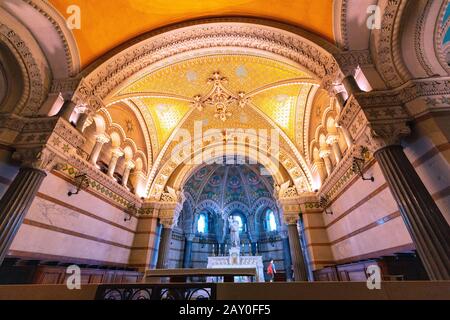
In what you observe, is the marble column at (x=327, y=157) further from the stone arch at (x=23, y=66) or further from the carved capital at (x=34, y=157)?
the stone arch at (x=23, y=66)

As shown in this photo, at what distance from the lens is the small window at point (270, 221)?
17597 millimetres

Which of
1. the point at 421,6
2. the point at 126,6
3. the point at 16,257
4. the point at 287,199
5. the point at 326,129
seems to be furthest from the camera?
the point at 287,199

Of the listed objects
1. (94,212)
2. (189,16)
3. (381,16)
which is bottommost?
(94,212)

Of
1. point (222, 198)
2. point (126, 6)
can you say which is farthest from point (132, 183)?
point (222, 198)

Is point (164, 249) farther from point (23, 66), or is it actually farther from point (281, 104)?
point (281, 104)

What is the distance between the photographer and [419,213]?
2555mm

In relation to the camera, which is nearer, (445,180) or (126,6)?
(445,180)

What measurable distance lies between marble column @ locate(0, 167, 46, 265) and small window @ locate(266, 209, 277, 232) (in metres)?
16.8

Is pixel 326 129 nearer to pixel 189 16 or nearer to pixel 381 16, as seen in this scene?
pixel 381 16

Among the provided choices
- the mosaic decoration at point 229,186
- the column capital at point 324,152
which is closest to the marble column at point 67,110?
the column capital at point 324,152

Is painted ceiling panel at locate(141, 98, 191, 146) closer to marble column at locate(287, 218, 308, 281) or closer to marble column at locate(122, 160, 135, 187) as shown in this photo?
marble column at locate(122, 160, 135, 187)

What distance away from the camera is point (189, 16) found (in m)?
4.94

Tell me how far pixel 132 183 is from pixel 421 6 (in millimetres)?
9213

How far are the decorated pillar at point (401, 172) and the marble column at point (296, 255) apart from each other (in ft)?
16.6
